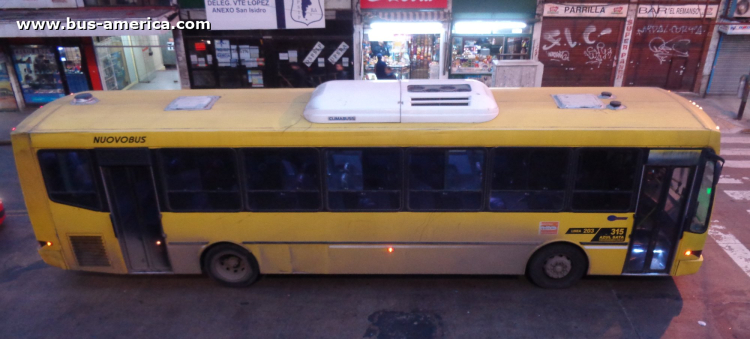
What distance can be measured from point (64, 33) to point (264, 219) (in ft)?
37.8

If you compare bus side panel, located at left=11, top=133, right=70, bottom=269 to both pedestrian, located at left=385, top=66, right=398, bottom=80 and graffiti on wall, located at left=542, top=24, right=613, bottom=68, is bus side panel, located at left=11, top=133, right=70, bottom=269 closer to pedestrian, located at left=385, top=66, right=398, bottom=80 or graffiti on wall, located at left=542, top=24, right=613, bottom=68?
pedestrian, located at left=385, top=66, right=398, bottom=80

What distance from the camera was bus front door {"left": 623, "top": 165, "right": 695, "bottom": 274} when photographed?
21.6 feet

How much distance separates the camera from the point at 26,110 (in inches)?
670

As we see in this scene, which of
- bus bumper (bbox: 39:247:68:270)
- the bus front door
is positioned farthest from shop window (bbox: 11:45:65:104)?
the bus front door

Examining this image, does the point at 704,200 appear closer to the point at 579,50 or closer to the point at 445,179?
the point at 445,179

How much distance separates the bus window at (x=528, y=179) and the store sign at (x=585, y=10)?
11416 mm

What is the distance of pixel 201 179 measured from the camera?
6.84m

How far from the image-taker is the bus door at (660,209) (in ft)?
21.2

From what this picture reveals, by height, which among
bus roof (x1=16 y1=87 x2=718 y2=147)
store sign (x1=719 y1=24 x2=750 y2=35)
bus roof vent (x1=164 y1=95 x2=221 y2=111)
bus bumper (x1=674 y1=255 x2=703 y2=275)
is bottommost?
bus bumper (x1=674 y1=255 x2=703 y2=275)

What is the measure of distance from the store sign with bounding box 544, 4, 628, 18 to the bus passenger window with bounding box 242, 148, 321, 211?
1260 cm

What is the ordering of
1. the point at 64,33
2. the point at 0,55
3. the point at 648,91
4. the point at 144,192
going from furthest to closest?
the point at 0,55
the point at 64,33
the point at 648,91
the point at 144,192

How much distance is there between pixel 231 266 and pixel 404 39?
1130 centimetres

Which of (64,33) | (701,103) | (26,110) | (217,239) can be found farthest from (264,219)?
(701,103)

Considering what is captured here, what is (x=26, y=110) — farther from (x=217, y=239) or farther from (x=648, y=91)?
(x=648, y=91)
